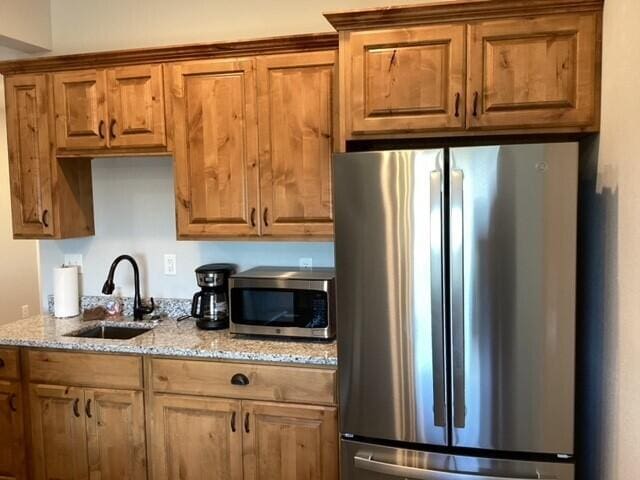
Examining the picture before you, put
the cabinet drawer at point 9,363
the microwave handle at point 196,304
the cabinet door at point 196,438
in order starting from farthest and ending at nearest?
the microwave handle at point 196,304
the cabinet drawer at point 9,363
the cabinet door at point 196,438

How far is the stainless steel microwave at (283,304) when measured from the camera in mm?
2492

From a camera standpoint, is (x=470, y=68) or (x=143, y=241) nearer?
(x=470, y=68)

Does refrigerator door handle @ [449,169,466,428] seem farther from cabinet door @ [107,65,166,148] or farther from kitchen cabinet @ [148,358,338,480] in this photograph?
cabinet door @ [107,65,166,148]

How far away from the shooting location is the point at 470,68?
2.14 metres

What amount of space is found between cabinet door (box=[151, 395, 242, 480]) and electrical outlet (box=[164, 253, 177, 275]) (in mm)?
805

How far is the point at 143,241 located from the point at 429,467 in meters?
1.97

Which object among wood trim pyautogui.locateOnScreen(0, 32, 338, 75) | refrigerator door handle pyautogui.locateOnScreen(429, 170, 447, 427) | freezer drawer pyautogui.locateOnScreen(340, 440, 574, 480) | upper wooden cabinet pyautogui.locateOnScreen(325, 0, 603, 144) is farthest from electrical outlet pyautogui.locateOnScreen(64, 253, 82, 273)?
refrigerator door handle pyautogui.locateOnScreen(429, 170, 447, 427)

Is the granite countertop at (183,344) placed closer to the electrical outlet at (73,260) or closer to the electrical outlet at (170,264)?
the electrical outlet at (170,264)

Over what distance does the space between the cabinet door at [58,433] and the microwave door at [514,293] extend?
5.86 feet

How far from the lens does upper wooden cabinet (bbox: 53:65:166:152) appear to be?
2.73 metres

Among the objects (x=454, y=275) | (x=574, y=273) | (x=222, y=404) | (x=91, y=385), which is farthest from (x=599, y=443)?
(x=91, y=385)

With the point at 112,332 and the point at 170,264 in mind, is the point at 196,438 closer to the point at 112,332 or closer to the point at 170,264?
the point at 112,332

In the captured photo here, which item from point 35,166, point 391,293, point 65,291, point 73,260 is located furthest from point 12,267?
point 391,293

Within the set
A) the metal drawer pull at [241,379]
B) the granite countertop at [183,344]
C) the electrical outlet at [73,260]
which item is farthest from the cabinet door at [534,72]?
the electrical outlet at [73,260]
